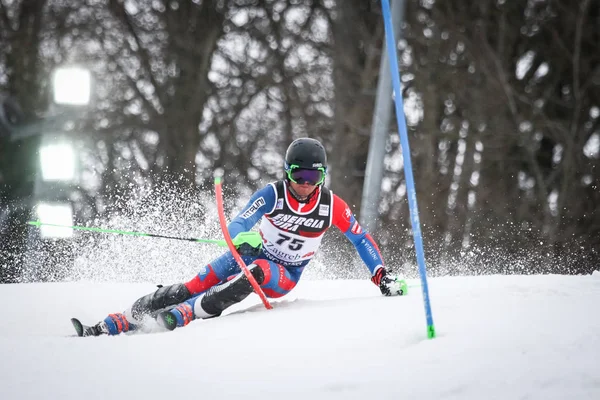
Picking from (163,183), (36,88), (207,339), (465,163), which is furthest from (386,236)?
(207,339)

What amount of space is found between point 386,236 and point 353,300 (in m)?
9.28

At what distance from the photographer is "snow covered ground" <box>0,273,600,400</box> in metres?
2.74

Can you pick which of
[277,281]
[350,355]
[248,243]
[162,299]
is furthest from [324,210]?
[350,355]

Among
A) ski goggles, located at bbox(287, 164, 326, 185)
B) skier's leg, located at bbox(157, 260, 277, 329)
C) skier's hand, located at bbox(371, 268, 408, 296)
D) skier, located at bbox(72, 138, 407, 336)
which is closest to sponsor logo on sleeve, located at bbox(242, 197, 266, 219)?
skier, located at bbox(72, 138, 407, 336)

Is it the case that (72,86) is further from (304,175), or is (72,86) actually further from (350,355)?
(350,355)

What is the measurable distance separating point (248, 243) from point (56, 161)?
5.28 meters

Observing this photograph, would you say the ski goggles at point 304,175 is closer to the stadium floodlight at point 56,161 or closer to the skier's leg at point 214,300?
the skier's leg at point 214,300

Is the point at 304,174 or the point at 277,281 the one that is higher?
the point at 304,174

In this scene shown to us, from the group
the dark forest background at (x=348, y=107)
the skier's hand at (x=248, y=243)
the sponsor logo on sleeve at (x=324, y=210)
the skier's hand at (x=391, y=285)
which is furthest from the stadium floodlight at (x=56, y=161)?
the skier's hand at (x=391, y=285)

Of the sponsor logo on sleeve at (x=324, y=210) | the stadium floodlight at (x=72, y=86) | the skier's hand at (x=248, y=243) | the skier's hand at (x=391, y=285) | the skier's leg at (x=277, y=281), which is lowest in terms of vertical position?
the skier's hand at (x=391, y=285)

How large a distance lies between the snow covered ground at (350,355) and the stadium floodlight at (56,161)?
17.2 ft

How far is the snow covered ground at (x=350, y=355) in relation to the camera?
9.00ft

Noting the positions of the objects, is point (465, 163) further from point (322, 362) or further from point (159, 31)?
point (322, 362)

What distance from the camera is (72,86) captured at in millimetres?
9367
